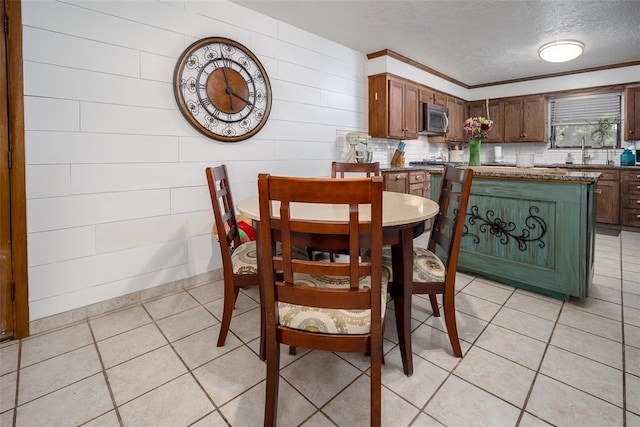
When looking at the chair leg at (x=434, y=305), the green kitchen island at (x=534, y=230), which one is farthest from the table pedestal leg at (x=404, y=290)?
the green kitchen island at (x=534, y=230)

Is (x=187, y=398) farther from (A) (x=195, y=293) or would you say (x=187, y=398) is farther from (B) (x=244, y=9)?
(B) (x=244, y=9)

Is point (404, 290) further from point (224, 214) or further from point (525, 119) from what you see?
point (525, 119)

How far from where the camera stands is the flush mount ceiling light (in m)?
3.48

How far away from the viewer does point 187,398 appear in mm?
1443

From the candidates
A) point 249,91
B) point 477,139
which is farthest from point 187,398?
point 477,139

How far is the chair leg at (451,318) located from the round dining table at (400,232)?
26 centimetres

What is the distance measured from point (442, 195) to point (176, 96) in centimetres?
202

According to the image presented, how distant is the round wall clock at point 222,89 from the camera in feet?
8.22

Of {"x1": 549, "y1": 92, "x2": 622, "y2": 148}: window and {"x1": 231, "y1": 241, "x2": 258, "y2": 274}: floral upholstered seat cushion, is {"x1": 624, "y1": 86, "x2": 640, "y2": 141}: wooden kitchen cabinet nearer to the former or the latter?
{"x1": 549, "y1": 92, "x2": 622, "y2": 148}: window

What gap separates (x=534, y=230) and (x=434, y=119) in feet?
9.68

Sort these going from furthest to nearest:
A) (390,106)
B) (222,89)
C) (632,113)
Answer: (632,113) < (390,106) < (222,89)

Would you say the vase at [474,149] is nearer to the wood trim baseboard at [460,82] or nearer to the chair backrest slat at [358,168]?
the chair backrest slat at [358,168]

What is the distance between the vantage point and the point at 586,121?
523cm

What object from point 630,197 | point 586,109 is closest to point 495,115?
point 586,109
